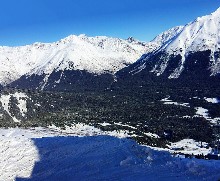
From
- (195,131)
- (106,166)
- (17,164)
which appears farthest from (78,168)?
(195,131)

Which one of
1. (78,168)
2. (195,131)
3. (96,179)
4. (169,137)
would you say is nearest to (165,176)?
(96,179)

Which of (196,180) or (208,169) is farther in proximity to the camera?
(208,169)

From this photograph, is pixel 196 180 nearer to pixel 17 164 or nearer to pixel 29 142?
pixel 17 164

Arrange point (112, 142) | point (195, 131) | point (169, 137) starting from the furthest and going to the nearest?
point (195, 131)
point (169, 137)
point (112, 142)

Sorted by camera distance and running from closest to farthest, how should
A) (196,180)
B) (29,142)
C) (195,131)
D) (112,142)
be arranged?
(196,180)
(112,142)
(29,142)
(195,131)

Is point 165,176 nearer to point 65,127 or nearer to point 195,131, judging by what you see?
point 65,127

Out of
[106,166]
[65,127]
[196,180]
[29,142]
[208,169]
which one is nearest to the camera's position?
[196,180]
